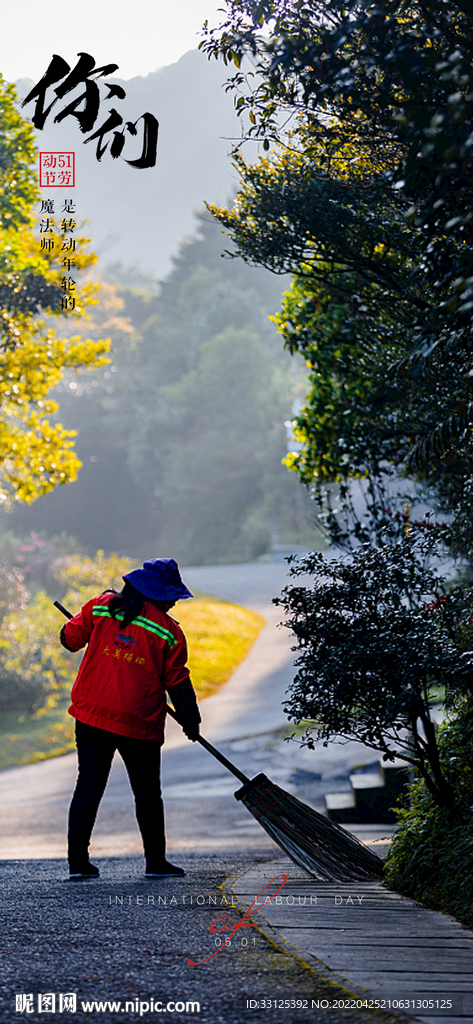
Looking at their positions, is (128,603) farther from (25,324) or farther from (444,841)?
(25,324)

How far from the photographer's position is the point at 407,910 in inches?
147

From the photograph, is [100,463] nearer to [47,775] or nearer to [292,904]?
[47,775]

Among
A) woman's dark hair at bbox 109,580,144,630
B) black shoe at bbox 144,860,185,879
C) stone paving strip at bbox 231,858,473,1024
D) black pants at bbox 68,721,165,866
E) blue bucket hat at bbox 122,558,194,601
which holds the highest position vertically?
blue bucket hat at bbox 122,558,194,601

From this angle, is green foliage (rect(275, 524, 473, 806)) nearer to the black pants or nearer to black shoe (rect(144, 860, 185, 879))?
the black pants

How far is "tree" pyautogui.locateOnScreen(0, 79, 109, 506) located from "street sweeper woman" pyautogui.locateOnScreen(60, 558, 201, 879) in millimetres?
4521

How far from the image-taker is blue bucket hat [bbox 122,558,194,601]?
4605 millimetres

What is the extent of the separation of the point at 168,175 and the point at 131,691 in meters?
74.2

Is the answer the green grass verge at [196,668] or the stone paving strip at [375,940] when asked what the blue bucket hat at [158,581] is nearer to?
the stone paving strip at [375,940]

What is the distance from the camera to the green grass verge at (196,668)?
11695 millimetres

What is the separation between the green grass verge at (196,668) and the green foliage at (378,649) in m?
7.65

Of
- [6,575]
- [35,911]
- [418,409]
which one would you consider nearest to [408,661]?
[35,911]

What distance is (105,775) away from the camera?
15.2 feet

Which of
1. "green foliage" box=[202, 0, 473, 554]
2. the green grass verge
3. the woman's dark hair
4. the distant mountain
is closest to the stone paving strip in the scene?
the woman's dark hair

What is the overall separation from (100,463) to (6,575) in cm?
2216
